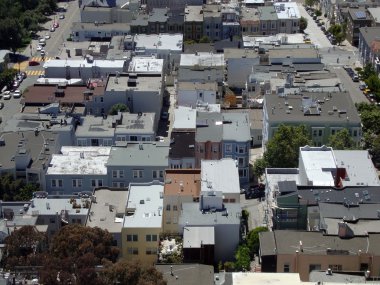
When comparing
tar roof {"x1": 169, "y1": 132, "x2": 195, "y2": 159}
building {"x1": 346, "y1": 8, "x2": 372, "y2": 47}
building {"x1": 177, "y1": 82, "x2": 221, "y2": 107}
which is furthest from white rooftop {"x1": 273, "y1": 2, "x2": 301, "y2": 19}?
tar roof {"x1": 169, "y1": 132, "x2": 195, "y2": 159}

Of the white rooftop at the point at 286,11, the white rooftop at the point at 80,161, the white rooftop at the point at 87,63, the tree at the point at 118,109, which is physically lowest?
the white rooftop at the point at 286,11

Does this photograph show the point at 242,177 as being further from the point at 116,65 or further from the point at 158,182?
the point at 116,65

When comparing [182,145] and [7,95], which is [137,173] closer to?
[182,145]

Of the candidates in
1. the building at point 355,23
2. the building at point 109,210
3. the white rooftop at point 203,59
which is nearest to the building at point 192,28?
the white rooftop at point 203,59

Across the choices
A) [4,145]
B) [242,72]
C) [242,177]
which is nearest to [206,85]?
[242,72]

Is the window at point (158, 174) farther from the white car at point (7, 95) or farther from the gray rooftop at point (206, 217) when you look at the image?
the white car at point (7, 95)

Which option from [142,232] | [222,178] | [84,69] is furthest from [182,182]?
[84,69]

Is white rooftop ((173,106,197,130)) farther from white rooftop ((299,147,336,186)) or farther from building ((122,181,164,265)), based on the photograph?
building ((122,181,164,265))
